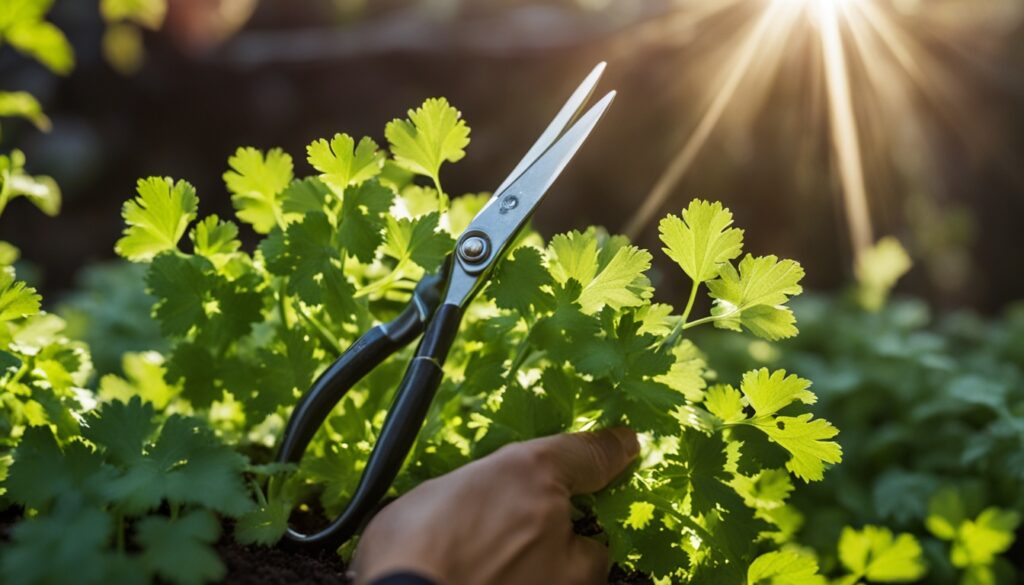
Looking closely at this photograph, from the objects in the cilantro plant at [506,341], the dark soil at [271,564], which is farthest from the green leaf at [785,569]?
the dark soil at [271,564]

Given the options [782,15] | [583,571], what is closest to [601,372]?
[583,571]

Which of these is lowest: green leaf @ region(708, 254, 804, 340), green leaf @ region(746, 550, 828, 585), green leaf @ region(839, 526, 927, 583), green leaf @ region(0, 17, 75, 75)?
green leaf @ region(839, 526, 927, 583)

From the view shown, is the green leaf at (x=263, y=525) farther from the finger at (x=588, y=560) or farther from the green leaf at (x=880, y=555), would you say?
the green leaf at (x=880, y=555)

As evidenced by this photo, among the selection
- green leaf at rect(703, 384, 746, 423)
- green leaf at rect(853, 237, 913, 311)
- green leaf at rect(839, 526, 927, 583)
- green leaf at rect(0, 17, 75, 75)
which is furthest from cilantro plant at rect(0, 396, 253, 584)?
green leaf at rect(853, 237, 913, 311)

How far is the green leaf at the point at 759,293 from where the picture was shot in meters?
0.76

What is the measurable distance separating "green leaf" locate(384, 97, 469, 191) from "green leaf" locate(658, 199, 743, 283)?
212mm

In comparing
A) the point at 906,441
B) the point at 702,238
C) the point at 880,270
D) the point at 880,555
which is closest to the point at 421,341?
the point at 702,238

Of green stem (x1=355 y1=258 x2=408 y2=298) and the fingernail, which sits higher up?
green stem (x1=355 y1=258 x2=408 y2=298)

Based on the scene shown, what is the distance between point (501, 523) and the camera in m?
0.71

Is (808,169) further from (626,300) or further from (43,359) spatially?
(43,359)

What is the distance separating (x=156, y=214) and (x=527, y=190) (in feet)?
1.16

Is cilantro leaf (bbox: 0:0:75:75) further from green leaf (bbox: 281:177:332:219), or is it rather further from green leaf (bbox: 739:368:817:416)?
green leaf (bbox: 739:368:817:416)

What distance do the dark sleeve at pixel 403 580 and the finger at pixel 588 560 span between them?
16cm

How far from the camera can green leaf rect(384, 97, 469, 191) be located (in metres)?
0.81
